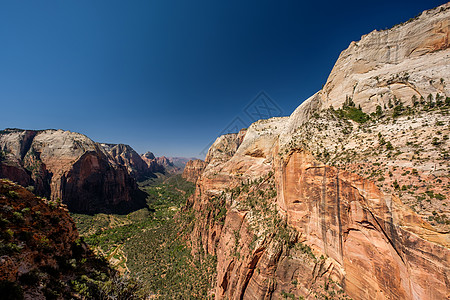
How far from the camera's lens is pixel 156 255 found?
40.7 meters

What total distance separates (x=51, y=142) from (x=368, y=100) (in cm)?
13178

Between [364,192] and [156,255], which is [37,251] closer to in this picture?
[364,192]

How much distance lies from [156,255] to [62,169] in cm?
7460

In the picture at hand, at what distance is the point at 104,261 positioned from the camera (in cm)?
1961

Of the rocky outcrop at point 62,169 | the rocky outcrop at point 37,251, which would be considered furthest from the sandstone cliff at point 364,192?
the rocky outcrop at point 62,169

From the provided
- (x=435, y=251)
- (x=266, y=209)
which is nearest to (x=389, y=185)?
(x=435, y=251)

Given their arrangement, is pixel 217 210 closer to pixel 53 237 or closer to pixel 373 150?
pixel 53 237

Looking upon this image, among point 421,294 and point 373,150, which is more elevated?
point 373,150

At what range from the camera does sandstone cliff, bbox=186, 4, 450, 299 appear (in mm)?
10289

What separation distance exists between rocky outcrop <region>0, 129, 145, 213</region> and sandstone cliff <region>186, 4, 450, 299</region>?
86.7 meters

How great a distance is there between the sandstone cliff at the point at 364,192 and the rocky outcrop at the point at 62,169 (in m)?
86.7

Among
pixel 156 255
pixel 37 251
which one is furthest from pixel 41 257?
pixel 156 255

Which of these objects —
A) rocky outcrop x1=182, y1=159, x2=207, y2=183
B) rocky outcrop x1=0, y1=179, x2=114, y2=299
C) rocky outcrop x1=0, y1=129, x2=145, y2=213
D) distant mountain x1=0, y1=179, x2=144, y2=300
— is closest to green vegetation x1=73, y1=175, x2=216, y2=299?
distant mountain x1=0, y1=179, x2=144, y2=300

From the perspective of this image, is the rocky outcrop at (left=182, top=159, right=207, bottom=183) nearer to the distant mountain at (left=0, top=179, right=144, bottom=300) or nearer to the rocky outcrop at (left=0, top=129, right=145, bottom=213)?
the rocky outcrop at (left=0, top=129, right=145, bottom=213)
